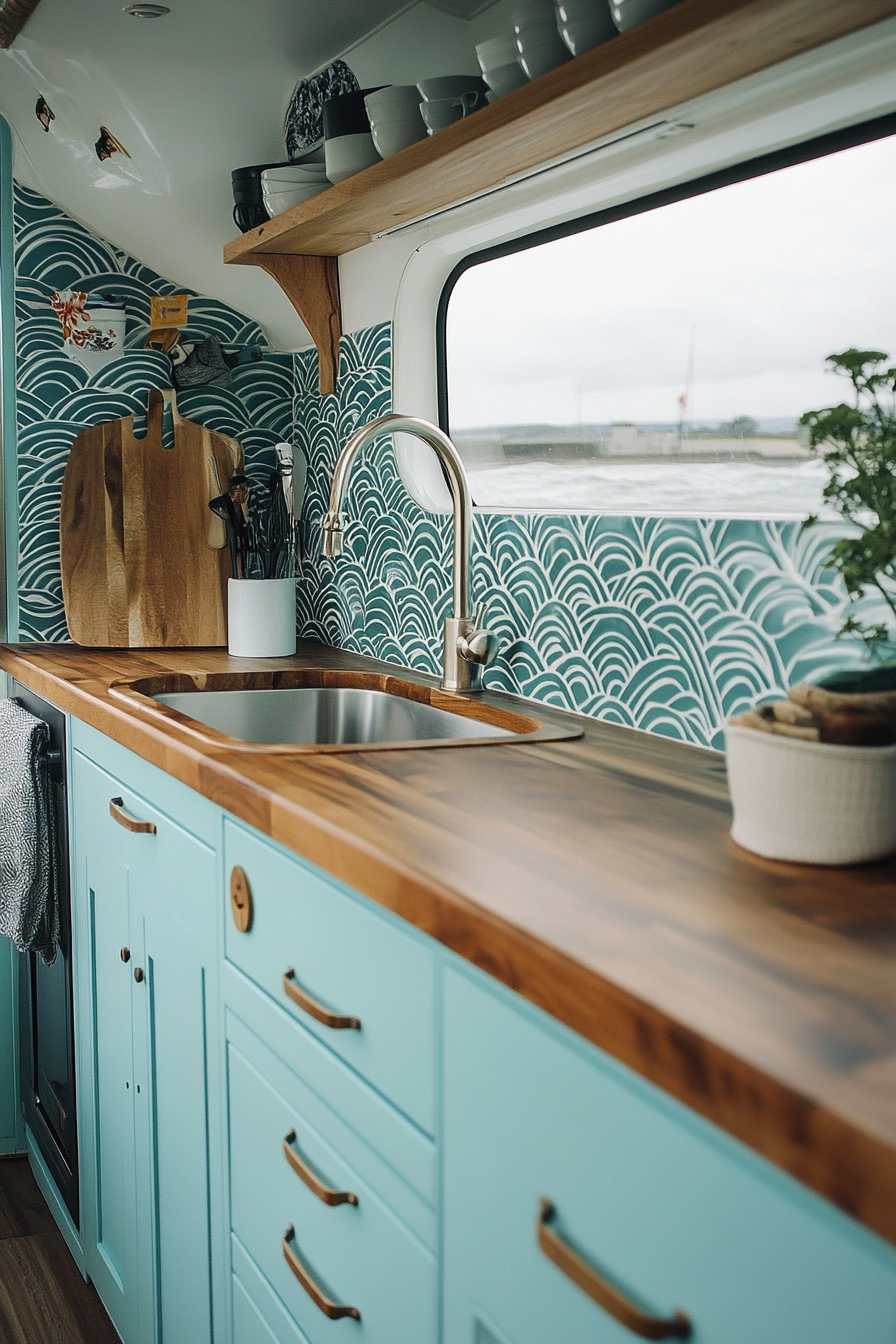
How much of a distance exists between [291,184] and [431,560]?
27.7 inches

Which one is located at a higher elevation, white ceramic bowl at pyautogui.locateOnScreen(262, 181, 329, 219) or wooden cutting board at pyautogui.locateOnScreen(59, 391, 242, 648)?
white ceramic bowl at pyautogui.locateOnScreen(262, 181, 329, 219)

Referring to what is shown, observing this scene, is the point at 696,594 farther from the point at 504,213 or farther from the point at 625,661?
the point at 504,213

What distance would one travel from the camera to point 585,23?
128cm

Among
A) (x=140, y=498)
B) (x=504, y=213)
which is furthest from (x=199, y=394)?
(x=504, y=213)

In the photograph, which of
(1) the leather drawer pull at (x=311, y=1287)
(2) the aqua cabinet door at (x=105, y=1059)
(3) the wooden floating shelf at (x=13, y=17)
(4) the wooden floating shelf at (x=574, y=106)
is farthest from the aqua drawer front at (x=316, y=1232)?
(3) the wooden floating shelf at (x=13, y=17)

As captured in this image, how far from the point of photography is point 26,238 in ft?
8.71

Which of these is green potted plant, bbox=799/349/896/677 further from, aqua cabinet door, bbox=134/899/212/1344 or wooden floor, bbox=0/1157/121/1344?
wooden floor, bbox=0/1157/121/1344

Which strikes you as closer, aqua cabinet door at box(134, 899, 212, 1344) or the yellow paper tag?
aqua cabinet door at box(134, 899, 212, 1344)

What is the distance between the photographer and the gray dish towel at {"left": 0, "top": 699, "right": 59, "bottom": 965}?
2.17 meters

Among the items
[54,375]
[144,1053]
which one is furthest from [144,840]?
[54,375]

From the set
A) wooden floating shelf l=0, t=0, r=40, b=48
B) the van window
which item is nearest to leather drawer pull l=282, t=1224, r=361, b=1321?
the van window

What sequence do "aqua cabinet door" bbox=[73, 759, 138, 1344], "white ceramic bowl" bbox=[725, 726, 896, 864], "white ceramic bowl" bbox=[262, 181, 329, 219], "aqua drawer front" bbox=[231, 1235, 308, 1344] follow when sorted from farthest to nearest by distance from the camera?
"white ceramic bowl" bbox=[262, 181, 329, 219] < "aqua cabinet door" bbox=[73, 759, 138, 1344] < "aqua drawer front" bbox=[231, 1235, 308, 1344] < "white ceramic bowl" bbox=[725, 726, 896, 864]

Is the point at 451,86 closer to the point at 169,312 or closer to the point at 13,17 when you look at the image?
the point at 13,17

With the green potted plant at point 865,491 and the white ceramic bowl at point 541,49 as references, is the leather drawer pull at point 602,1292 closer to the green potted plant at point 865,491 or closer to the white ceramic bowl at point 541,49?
the green potted plant at point 865,491
